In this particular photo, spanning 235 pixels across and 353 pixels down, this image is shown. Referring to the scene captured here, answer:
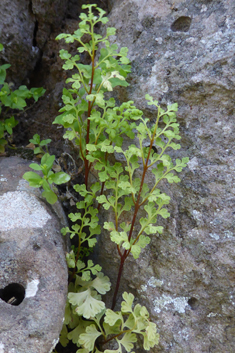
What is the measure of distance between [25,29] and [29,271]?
206cm

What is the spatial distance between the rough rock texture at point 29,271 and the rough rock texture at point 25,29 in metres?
1.20

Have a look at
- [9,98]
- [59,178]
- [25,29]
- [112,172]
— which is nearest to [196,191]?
[112,172]

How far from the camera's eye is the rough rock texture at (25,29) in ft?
8.70

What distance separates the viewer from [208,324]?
1.94m

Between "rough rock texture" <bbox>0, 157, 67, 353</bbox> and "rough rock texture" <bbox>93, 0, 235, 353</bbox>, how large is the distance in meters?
0.58

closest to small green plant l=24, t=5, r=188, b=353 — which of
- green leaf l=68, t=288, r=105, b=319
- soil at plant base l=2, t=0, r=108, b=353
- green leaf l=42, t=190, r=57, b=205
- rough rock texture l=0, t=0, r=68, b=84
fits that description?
green leaf l=68, t=288, r=105, b=319

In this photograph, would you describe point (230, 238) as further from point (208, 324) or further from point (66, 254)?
point (66, 254)

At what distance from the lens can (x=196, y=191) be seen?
1959 millimetres

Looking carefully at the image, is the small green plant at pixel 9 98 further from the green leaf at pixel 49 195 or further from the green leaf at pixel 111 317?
the green leaf at pixel 111 317

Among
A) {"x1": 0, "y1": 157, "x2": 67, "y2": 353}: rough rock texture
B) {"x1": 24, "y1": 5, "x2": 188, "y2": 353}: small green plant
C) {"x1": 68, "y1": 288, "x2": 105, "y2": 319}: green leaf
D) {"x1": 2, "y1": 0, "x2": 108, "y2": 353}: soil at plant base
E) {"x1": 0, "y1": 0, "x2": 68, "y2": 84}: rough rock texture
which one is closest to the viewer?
{"x1": 0, "y1": 157, "x2": 67, "y2": 353}: rough rock texture

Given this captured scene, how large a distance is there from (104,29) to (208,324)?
2.22 m

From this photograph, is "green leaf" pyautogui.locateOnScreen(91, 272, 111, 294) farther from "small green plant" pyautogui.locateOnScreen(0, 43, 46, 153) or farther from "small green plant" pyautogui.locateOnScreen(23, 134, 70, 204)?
"small green plant" pyautogui.locateOnScreen(0, 43, 46, 153)

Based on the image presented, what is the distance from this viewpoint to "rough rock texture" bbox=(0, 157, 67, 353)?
64.7 inches

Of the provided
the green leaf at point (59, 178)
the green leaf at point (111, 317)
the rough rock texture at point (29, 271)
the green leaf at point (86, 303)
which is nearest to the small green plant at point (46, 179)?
the green leaf at point (59, 178)
